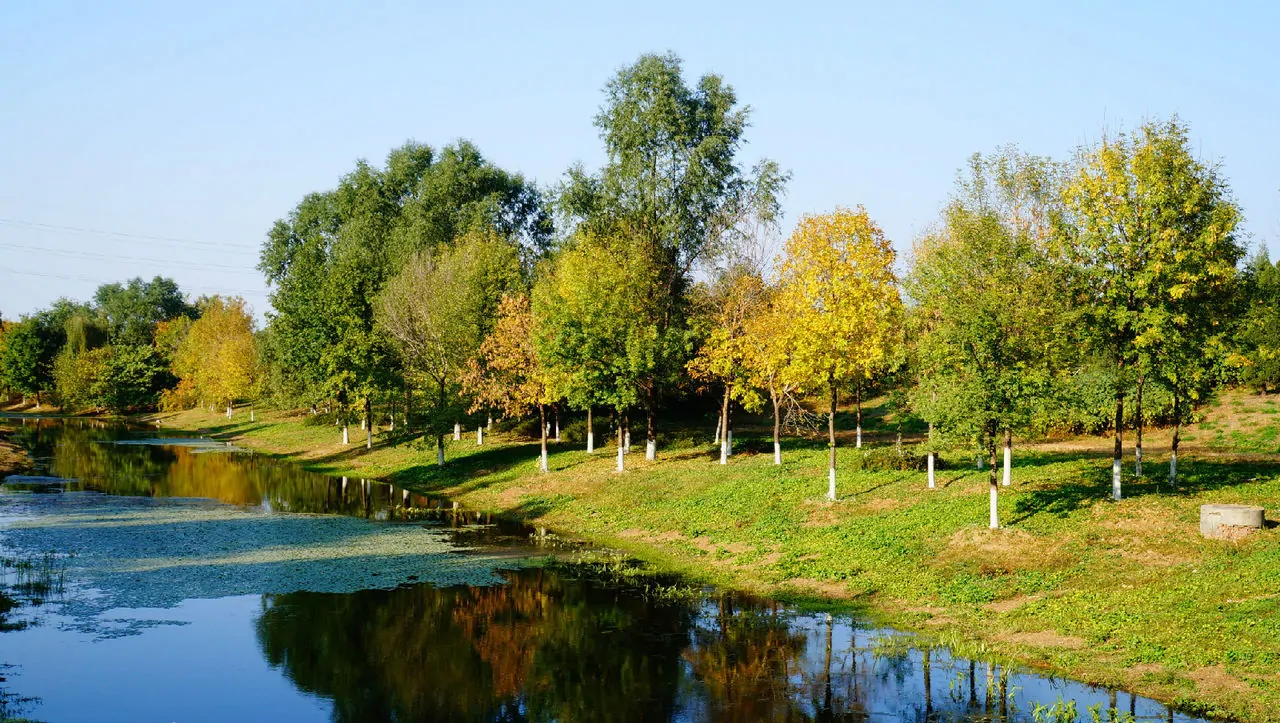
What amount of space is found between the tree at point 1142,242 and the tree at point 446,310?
134 feet

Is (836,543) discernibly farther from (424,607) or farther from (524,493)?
(524,493)

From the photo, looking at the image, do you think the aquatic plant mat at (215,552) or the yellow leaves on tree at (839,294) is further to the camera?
the yellow leaves on tree at (839,294)

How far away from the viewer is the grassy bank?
24.2 metres

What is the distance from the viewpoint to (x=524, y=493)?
55.6 meters

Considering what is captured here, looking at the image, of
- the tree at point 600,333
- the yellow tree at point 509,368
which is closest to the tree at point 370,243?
the yellow tree at point 509,368

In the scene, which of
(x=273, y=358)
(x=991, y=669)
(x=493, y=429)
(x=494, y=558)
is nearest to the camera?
(x=991, y=669)

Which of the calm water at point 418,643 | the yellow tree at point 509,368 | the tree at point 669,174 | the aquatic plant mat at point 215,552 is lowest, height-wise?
the calm water at point 418,643

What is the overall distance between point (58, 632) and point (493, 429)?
51.9 m

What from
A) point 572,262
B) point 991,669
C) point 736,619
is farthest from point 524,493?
point 991,669

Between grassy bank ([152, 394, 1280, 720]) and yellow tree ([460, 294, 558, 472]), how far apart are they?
504 cm

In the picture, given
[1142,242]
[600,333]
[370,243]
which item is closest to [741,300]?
[600,333]

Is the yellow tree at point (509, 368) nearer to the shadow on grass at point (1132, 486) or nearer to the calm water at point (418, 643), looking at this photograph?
the calm water at point (418, 643)

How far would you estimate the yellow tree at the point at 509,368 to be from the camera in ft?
199

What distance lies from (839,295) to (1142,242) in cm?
1260
